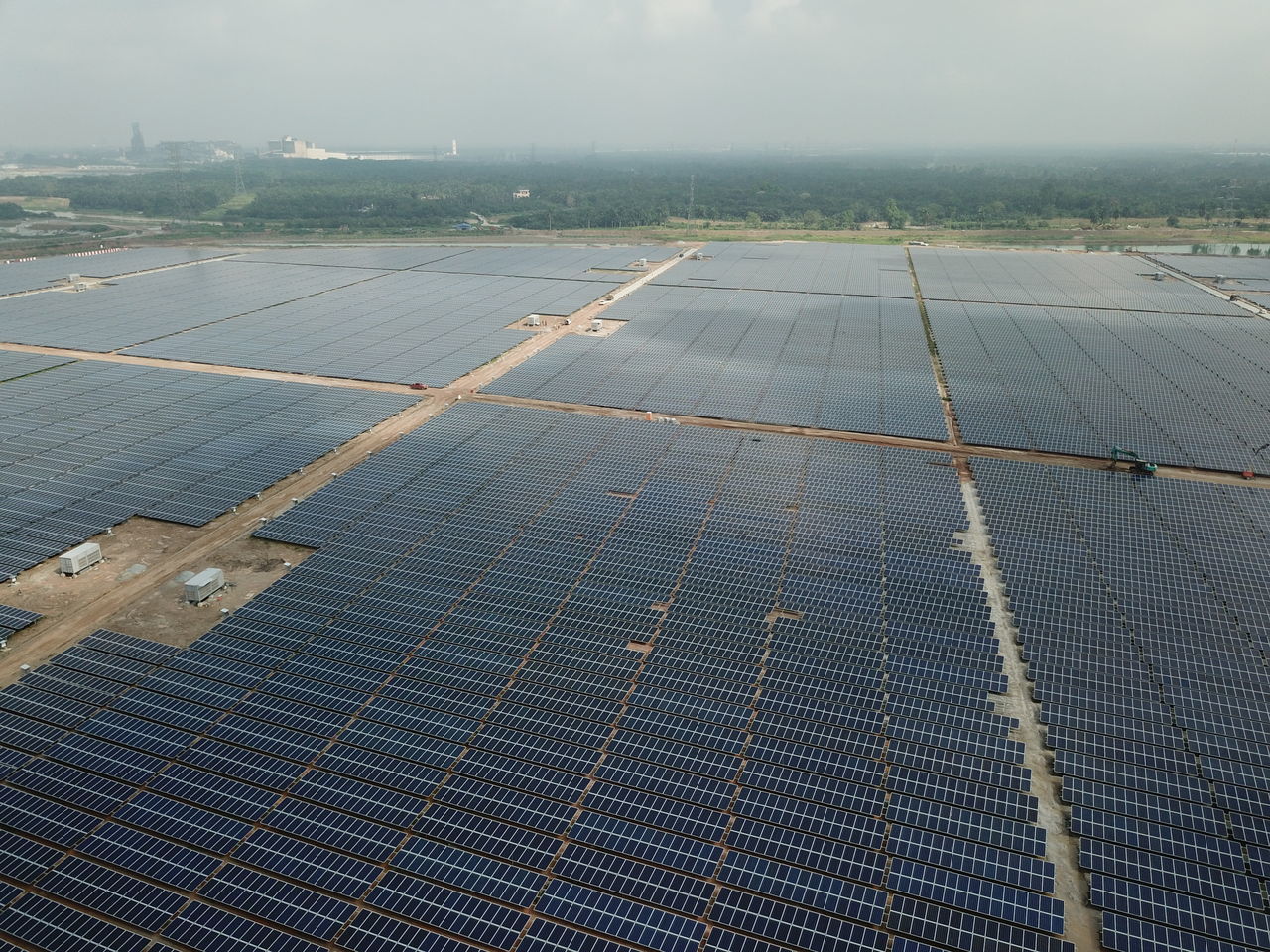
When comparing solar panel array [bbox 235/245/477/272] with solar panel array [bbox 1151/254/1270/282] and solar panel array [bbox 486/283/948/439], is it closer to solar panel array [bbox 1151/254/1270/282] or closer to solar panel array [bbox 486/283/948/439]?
solar panel array [bbox 486/283/948/439]

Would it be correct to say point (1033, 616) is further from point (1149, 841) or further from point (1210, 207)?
point (1210, 207)

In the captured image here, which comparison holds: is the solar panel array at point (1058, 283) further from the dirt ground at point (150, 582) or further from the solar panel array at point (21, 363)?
the solar panel array at point (21, 363)

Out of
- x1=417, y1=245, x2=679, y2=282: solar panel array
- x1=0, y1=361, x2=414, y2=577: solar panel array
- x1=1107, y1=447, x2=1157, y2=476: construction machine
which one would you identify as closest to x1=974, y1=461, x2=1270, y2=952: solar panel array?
x1=1107, y1=447, x2=1157, y2=476: construction machine

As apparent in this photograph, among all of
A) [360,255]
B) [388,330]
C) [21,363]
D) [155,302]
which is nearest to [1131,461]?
[388,330]

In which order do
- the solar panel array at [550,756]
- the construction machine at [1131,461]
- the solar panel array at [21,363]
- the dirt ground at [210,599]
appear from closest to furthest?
the solar panel array at [550,756], the dirt ground at [210,599], the construction machine at [1131,461], the solar panel array at [21,363]

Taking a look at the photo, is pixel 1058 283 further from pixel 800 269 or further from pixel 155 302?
pixel 155 302

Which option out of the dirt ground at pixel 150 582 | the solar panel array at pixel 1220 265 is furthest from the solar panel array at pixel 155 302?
the solar panel array at pixel 1220 265

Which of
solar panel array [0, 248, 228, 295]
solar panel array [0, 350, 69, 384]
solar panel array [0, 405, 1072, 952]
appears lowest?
solar panel array [0, 405, 1072, 952]
